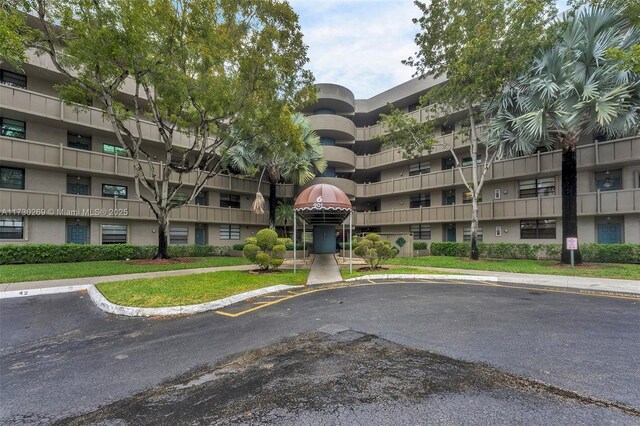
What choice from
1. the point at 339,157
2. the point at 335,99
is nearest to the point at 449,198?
the point at 339,157

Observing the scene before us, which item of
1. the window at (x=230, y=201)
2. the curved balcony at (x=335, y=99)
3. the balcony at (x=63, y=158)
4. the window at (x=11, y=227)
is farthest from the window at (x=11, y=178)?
the curved balcony at (x=335, y=99)

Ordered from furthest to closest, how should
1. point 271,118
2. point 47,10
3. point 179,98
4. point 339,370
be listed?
point 271,118 → point 179,98 → point 47,10 → point 339,370

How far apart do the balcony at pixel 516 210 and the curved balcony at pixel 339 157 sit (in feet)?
16.1

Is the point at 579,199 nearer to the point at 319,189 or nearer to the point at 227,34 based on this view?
the point at 319,189

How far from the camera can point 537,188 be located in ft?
67.7

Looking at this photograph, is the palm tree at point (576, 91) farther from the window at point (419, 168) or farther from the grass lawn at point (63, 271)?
the grass lawn at point (63, 271)

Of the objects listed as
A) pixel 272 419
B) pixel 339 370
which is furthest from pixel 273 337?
pixel 272 419

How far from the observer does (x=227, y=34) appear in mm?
14219

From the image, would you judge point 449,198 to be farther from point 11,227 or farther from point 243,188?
point 11,227

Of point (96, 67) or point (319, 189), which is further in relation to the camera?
point (319, 189)

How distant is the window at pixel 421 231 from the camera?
86.0ft

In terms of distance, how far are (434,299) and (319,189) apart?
26.1ft

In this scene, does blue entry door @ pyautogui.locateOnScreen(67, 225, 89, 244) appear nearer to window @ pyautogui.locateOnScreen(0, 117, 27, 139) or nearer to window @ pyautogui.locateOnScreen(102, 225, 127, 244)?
window @ pyautogui.locateOnScreen(102, 225, 127, 244)

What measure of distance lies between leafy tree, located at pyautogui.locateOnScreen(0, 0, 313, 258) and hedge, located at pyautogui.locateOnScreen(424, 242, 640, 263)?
1357 cm
